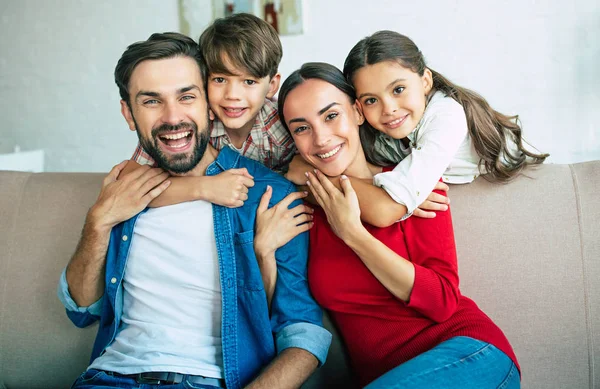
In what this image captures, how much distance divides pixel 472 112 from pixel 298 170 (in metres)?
0.55

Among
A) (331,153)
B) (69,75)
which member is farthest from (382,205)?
(69,75)

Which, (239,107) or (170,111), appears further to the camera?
(239,107)

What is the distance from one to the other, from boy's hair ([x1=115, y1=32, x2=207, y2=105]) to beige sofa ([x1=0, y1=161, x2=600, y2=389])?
1.47 feet

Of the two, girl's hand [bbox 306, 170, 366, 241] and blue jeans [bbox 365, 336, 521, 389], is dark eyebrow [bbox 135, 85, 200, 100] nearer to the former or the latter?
girl's hand [bbox 306, 170, 366, 241]

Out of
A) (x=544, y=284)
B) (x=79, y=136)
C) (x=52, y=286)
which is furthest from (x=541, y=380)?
(x=79, y=136)

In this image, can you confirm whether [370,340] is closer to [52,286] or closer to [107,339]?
[107,339]

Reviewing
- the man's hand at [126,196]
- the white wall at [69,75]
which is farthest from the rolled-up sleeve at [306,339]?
the white wall at [69,75]

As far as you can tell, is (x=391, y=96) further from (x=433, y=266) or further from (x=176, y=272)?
(x=176, y=272)

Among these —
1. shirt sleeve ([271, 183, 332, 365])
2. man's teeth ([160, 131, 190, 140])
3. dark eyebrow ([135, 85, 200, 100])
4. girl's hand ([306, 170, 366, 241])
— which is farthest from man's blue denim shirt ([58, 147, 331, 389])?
dark eyebrow ([135, 85, 200, 100])

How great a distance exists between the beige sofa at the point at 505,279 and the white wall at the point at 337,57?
175 cm

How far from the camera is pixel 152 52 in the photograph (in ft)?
4.79

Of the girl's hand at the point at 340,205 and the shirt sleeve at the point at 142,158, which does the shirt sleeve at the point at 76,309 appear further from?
the girl's hand at the point at 340,205

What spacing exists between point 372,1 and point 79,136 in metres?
2.35

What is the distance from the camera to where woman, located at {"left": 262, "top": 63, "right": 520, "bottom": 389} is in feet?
4.02
